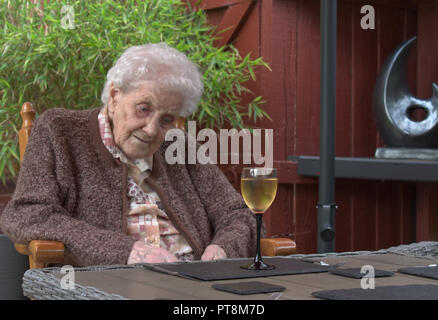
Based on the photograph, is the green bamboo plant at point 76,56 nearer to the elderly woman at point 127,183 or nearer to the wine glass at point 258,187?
the elderly woman at point 127,183

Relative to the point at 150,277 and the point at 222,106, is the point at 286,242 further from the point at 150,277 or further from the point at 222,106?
the point at 222,106

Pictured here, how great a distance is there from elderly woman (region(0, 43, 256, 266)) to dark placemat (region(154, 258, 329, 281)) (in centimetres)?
49

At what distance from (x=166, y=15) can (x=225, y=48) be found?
17.5 inches

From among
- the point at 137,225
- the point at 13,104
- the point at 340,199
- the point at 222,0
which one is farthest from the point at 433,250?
the point at 222,0

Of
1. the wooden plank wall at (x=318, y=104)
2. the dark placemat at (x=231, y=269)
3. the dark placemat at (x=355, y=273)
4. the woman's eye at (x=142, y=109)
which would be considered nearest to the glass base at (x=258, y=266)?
the dark placemat at (x=231, y=269)

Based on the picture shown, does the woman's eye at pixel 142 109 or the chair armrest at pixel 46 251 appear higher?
the woman's eye at pixel 142 109

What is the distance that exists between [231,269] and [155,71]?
35.3 inches

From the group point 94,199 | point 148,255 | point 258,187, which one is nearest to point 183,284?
point 258,187

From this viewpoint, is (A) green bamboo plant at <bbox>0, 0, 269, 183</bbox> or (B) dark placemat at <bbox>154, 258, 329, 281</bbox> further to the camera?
(A) green bamboo plant at <bbox>0, 0, 269, 183</bbox>

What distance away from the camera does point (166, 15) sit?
3180 mm

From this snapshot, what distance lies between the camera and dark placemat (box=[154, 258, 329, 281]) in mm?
1211

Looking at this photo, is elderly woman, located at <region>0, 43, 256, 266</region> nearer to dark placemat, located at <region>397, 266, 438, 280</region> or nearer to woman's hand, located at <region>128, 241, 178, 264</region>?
woman's hand, located at <region>128, 241, 178, 264</region>

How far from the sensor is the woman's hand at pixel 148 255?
1.74 metres

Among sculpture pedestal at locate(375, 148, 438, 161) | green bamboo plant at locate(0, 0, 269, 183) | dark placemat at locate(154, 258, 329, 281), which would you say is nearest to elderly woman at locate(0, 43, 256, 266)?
dark placemat at locate(154, 258, 329, 281)
